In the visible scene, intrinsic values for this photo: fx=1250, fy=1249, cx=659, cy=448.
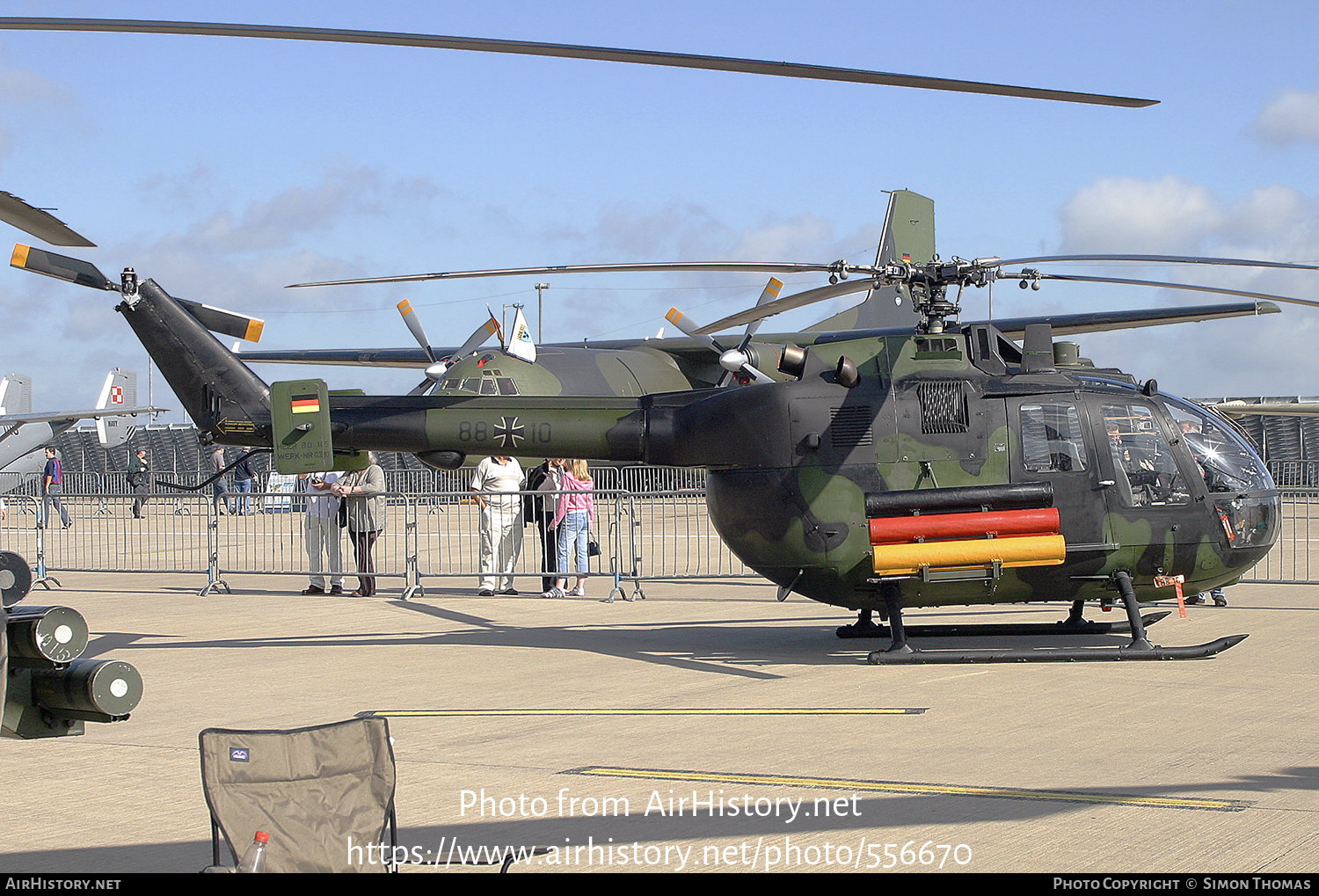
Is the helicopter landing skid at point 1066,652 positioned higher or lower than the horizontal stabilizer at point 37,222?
lower

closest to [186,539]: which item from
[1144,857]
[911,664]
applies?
[911,664]

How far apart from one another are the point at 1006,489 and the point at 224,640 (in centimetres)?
803

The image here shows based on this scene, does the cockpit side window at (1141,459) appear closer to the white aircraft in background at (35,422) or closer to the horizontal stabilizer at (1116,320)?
the horizontal stabilizer at (1116,320)

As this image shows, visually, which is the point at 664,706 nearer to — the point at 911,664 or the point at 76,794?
the point at 911,664

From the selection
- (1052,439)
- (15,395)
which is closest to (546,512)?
(1052,439)

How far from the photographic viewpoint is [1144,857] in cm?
500

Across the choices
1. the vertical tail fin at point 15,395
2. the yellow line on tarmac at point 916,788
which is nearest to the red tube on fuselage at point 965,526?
the yellow line on tarmac at point 916,788

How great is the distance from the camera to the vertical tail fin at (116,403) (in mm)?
41031

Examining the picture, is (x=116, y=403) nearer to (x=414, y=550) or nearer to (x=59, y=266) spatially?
(x=414, y=550)

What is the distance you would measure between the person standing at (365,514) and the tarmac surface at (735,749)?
11.5ft

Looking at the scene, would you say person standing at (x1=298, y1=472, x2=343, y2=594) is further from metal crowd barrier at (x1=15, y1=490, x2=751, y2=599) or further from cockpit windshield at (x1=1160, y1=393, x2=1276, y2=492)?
cockpit windshield at (x1=1160, y1=393, x2=1276, y2=492)

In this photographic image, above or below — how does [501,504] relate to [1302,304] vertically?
below

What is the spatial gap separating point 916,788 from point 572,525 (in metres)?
10.9

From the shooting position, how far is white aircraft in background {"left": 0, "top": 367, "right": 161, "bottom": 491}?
30.7 m
